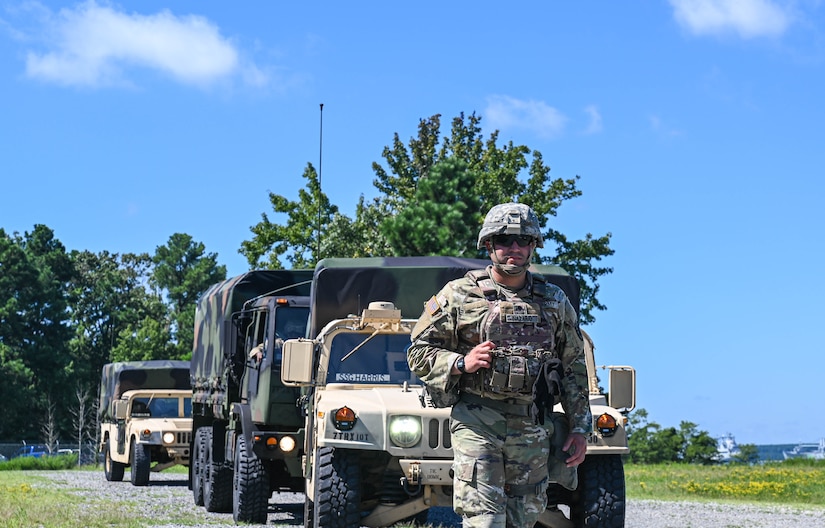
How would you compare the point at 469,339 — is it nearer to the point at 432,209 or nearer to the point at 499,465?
the point at 499,465

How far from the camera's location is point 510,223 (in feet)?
21.7

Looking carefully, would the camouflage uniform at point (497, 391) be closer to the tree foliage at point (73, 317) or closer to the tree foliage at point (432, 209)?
the tree foliage at point (432, 209)

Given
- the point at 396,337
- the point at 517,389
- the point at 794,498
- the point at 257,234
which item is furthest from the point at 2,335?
the point at 517,389

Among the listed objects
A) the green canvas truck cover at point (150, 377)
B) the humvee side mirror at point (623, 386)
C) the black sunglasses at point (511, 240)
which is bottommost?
the humvee side mirror at point (623, 386)

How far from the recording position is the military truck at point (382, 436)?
10.2 meters

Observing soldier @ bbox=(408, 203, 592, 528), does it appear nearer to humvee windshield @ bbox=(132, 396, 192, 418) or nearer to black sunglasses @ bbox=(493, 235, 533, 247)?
black sunglasses @ bbox=(493, 235, 533, 247)

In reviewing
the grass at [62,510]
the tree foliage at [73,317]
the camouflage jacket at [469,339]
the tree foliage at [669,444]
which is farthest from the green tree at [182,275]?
the camouflage jacket at [469,339]

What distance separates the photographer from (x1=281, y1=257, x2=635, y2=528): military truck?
1025 cm

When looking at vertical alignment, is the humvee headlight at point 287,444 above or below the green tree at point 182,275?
below

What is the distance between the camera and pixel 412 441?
10.3 meters

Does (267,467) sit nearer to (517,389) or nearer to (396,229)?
(517,389)

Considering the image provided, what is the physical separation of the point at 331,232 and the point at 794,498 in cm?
2612

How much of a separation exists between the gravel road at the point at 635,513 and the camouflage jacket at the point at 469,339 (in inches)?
287

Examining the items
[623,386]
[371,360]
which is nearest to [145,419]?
[371,360]
